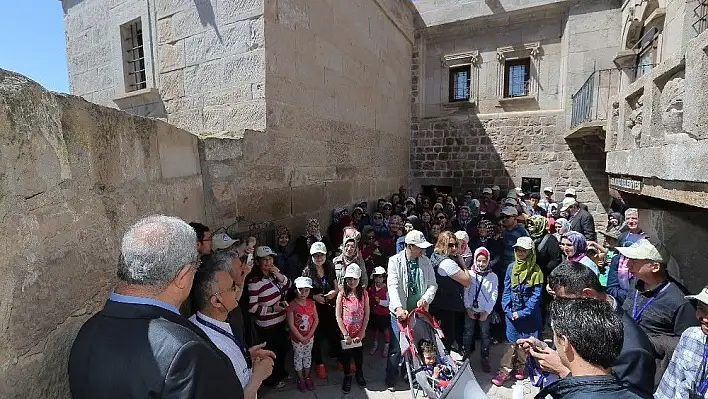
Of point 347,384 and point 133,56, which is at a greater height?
point 133,56

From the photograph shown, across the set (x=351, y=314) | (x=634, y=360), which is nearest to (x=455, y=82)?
(x=351, y=314)

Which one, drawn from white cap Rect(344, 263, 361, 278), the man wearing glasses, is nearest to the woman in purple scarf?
white cap Rect(344, 263, 361, 278)

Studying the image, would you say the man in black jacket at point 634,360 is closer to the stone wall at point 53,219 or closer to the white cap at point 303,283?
the white cap at point 303,283

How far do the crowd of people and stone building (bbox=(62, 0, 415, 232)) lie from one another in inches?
27.1

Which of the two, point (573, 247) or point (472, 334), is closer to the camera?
point (573, 247)

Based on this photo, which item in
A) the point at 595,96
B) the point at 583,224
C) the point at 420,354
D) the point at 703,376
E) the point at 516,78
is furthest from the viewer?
the point at 516,78

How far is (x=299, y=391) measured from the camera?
3.54 meters

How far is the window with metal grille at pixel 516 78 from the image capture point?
31.7 feet

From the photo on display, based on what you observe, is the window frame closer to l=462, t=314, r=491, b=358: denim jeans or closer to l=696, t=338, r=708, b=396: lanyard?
l=462, t=314, r=491, b=358: denim jeans

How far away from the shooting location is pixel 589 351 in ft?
4.98

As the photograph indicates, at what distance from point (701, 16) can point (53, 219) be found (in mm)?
7911

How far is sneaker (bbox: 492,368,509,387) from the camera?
11.8 feet

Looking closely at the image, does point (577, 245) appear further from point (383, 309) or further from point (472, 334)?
point (383, 309)

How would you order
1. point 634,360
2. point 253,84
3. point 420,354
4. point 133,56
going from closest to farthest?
point 634,360 → point 420,354 → point 253,84 → point 133,56
